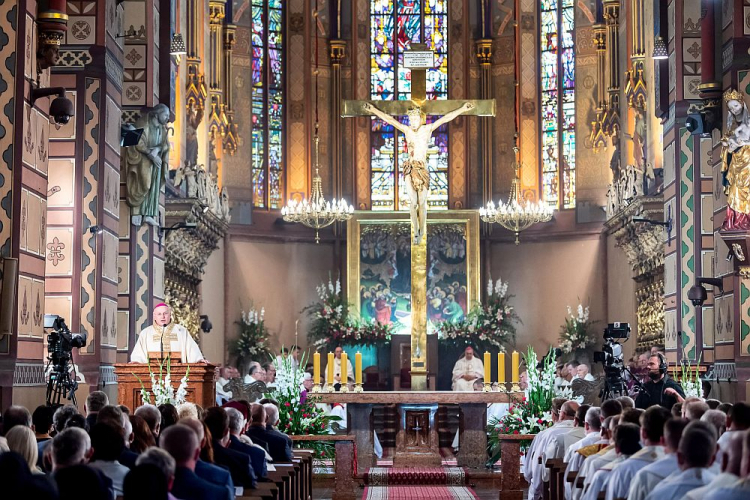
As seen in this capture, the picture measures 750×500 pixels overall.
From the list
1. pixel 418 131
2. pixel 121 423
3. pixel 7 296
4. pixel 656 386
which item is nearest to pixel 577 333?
pixel 418 131

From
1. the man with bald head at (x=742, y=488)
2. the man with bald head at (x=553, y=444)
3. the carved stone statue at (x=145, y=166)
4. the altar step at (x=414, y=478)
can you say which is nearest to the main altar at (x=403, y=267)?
the carved stone statue at (x=145, y=166)

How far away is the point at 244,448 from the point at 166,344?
472 cm

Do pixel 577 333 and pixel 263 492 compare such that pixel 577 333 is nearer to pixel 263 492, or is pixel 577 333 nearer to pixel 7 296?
pixel 7 296

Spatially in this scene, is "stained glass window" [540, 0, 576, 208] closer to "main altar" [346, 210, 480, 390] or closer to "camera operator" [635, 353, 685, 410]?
"main altar" [346, 210, 480, 390]

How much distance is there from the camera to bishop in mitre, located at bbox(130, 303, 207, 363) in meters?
13.8

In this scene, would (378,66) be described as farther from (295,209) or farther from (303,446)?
(303,446)

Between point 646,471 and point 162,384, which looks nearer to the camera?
point 646,471

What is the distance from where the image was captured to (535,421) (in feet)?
50.0

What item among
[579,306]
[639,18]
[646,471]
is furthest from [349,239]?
[646,471]

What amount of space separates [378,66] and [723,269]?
44.6 ft

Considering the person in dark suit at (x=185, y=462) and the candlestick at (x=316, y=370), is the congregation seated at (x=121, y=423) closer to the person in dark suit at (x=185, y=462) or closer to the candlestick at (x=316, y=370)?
the person in dark suit at (x=185, y=462)

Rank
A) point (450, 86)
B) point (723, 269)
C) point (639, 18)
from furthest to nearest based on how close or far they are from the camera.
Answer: point (450, 86)
point (639, 18)
point (723, 269)

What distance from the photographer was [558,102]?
1102 inches

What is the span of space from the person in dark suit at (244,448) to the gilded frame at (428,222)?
16.8m
